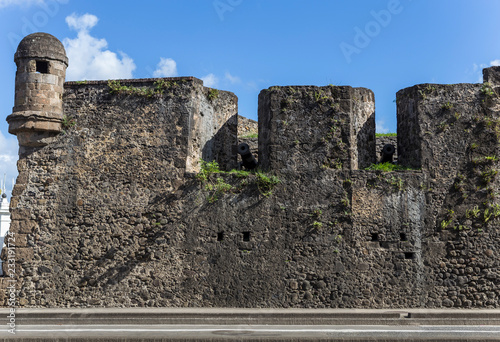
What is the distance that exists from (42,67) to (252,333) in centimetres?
853

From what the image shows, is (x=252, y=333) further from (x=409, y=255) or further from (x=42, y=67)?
(x=42, y=67)

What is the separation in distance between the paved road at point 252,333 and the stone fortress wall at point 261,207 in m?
2.01

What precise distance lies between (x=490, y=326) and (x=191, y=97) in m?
8.41

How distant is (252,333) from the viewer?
8039 mm

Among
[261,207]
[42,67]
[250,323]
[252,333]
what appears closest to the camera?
[252,333]

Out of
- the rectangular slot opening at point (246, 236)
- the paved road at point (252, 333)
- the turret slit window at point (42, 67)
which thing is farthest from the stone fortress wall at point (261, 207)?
the paved road at point (252, 333)

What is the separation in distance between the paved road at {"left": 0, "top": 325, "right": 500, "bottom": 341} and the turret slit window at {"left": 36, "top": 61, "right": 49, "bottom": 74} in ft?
20.6

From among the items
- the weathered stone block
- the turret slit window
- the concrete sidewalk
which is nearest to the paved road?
the concrete sidewalk

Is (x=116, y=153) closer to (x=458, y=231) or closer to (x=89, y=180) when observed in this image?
(x=89, y=180)

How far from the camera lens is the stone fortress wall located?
10.8 m

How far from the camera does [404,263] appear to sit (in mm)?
10906

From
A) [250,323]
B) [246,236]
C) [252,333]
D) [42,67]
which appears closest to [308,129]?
[246,236]

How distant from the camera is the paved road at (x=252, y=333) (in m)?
7.12

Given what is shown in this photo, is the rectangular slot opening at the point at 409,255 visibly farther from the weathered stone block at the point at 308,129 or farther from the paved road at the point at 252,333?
the weathered stone block at the point at 308,129
